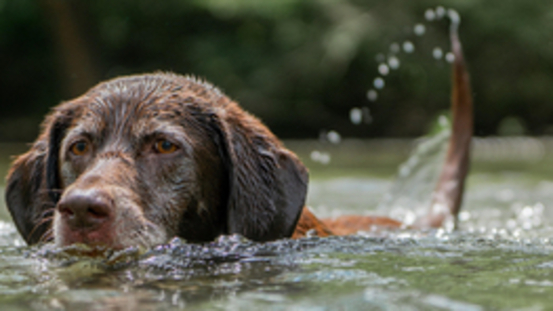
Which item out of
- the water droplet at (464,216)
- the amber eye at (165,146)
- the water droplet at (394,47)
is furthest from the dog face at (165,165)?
the water droplet at (394,47)

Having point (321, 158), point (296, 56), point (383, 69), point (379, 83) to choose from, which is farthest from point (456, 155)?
point (379, 83)

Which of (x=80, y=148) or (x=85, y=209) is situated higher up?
(x=80, y=148)

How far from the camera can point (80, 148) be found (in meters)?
3.45

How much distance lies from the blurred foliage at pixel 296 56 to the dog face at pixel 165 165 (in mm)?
14793

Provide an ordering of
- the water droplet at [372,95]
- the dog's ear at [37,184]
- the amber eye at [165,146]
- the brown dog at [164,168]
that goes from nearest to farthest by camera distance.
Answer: the brown dog at [164,168] → the amber eye at [165,146] → the dog's ear at [37,184] → the water droplet at [372,95]

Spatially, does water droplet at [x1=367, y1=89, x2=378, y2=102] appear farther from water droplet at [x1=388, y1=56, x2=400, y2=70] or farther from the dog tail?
the dog tail

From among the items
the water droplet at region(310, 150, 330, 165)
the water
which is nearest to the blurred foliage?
the water droplet at region(310, 150, 330, 165)

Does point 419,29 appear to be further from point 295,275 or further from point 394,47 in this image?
point 295,275

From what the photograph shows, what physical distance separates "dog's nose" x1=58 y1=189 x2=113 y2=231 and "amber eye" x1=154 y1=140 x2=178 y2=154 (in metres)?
0.55

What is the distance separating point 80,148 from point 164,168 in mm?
466

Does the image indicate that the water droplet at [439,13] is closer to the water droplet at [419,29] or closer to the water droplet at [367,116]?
the water droplet at [419,29]

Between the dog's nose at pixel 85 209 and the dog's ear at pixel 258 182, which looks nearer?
the dog's nose at pixel 85 209

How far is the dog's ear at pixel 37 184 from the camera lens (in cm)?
372

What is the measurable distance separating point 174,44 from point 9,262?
1796cm
